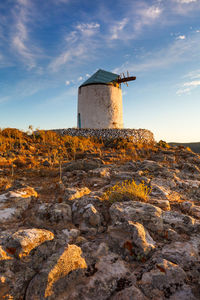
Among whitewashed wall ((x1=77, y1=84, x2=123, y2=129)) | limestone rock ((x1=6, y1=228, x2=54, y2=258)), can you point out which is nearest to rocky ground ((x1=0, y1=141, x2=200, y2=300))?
limestone rock ((x1=6, y1=228, x2=54, y2=258))

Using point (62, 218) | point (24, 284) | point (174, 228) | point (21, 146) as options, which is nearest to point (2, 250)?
point (24, 284)

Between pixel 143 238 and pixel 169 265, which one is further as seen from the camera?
pixel 143 238

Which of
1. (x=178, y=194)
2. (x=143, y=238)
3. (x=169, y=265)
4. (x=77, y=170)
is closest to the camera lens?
(x=169, y=265)

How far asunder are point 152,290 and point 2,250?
1.99m

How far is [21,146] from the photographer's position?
35.7 feet

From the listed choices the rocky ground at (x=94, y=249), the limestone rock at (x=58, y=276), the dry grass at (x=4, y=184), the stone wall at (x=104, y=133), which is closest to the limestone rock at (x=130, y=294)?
the rocky ground at (x=94, y=249)

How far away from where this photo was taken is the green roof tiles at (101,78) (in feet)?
63.8

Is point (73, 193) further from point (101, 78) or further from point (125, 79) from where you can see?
point (125, 79)

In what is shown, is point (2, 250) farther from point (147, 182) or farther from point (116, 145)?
point (116, 145)

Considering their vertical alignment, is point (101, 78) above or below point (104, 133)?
above

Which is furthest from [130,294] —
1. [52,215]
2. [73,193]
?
[73,193]

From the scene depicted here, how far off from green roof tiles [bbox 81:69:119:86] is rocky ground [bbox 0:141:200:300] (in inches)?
658

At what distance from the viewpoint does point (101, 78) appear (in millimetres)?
19859

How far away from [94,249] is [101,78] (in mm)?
19257
